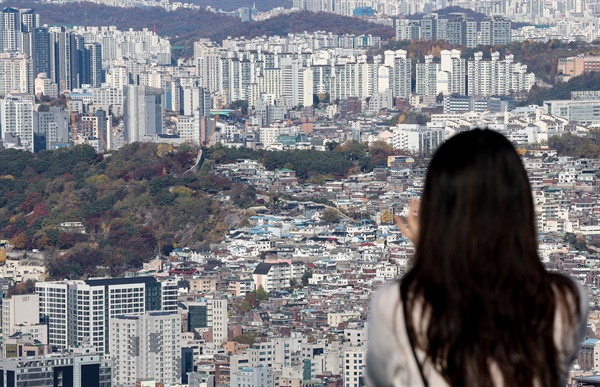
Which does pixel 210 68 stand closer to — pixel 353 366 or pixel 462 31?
pixel 462 31

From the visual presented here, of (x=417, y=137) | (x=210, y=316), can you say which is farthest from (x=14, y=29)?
(x=210, y=316)

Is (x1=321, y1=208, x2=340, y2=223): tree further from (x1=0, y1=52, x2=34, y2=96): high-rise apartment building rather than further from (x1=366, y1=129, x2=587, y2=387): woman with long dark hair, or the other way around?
(x1=366, y1=129, x2=587, y2=387): woman with long dark hair

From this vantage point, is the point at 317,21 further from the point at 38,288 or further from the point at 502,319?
the point at 502,319

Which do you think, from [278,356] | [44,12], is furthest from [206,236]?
[44,12]

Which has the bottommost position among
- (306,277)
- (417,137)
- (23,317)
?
(23,317)

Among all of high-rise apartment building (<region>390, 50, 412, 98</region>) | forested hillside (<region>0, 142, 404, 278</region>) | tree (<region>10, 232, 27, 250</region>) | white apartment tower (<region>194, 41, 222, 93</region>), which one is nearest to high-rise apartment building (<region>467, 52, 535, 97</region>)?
high-rise apartment building (<region>390, 50, 412, 98</region>)

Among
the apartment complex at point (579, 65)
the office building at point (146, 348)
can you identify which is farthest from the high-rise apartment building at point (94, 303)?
the apartment complex at point (579, 65)
